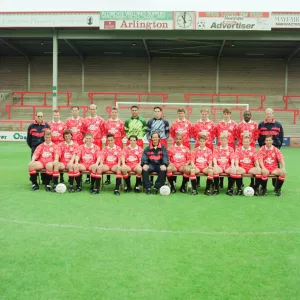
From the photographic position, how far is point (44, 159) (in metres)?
7.57

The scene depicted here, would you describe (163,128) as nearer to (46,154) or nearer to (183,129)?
(183,129)

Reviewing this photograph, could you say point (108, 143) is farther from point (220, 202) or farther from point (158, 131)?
point (220, 202)

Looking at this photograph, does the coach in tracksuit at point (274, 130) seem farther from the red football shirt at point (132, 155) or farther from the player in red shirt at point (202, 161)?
the red football shirt at point (132, 155)

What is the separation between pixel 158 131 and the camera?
8.05 metres

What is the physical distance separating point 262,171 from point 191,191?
4.43 ft

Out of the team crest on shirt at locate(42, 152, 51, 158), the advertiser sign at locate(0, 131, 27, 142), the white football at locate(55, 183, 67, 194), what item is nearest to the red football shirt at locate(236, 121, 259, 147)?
the white football at locate(55, 183, 67, 194)

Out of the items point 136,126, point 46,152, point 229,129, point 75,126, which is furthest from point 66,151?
point 229,129

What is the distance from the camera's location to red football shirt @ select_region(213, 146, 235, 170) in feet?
24.6

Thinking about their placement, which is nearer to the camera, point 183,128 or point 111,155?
point 111,155

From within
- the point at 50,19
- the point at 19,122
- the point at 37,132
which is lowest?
the point at 37,132

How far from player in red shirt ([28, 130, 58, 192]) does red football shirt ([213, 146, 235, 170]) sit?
3.11 m

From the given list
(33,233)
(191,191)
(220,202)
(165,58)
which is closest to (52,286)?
(33,233)

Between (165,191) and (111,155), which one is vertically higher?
(111,155)

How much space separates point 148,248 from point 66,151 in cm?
415
